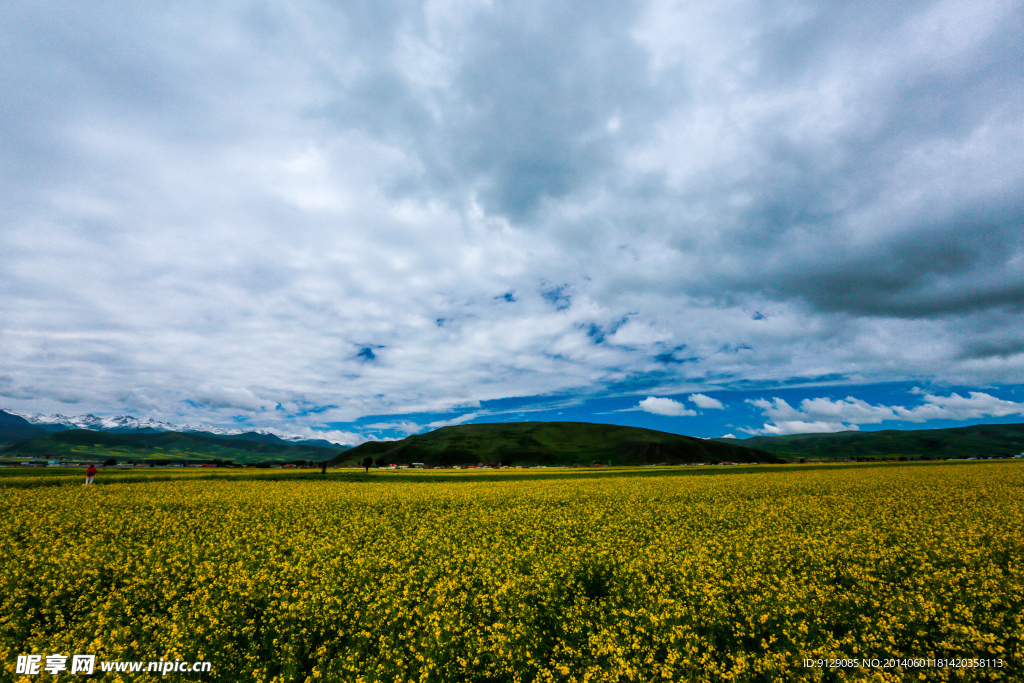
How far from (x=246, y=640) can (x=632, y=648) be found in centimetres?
1353

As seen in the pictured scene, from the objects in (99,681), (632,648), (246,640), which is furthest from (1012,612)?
(99,681)

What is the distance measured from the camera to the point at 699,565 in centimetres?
1827

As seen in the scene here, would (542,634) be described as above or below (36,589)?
below

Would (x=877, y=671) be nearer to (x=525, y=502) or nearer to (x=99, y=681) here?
(x=99, y=681)

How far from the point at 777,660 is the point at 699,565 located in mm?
6301

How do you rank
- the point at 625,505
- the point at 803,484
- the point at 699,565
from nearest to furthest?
the point at 699,565 < the point at 625,505 < the point at 803,484

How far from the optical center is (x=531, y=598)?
16594 mm

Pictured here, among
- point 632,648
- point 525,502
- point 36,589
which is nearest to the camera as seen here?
point 632,648

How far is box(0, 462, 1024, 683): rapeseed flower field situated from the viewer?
12422 millimetres

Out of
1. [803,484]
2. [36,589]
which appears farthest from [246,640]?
[803,484]

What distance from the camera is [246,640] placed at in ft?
47.4

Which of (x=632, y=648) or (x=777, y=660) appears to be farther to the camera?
(x=632, y=648)

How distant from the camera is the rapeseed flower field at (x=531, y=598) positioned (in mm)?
12422

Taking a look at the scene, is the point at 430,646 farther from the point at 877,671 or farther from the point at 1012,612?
the point at 1012,612
